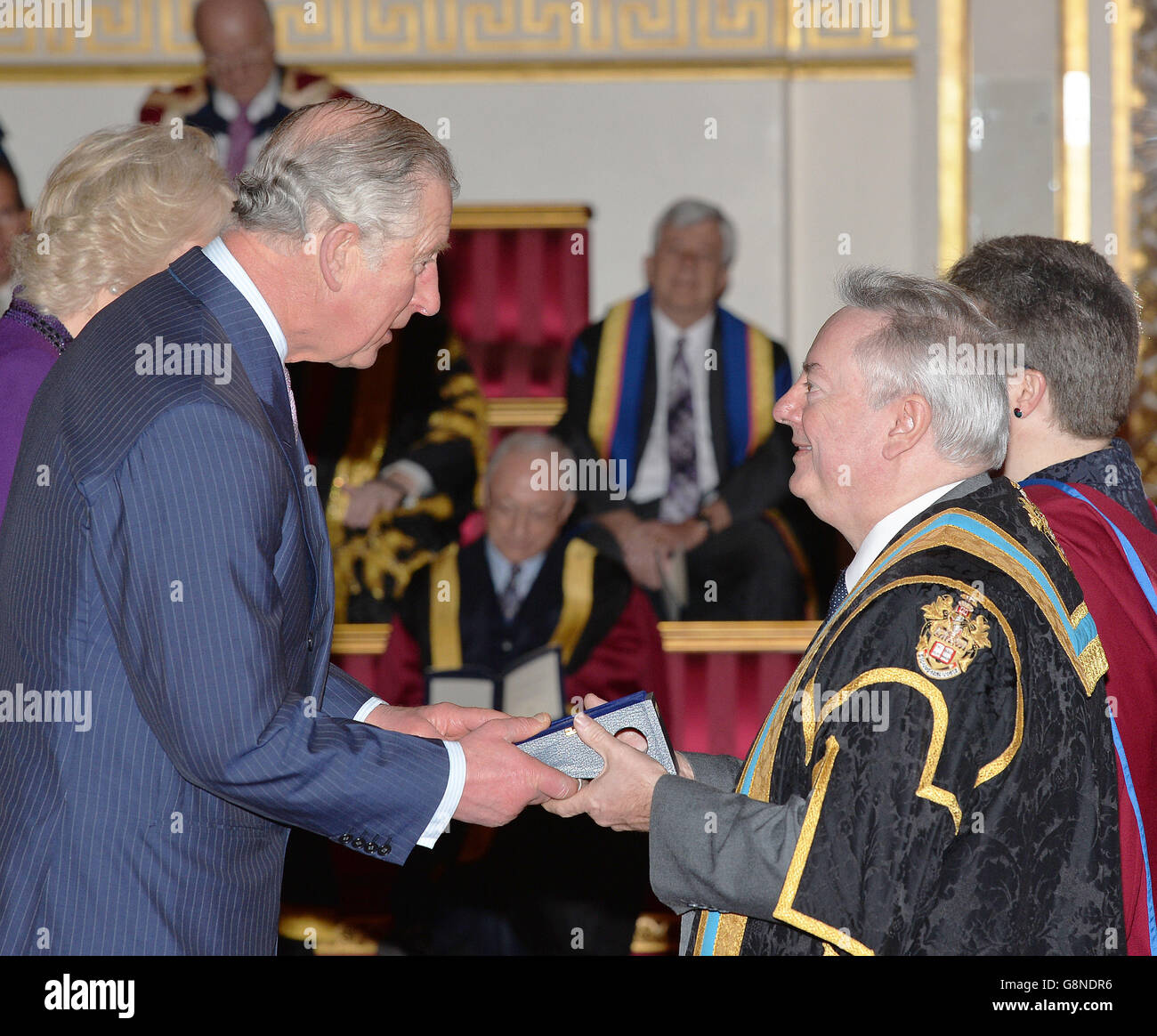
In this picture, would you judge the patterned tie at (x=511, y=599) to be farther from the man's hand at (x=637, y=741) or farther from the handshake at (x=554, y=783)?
the handshake at (x=554, y=783)

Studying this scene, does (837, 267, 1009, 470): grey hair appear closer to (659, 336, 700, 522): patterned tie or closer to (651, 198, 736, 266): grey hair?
(659, 336, 700, 522): patterned tie

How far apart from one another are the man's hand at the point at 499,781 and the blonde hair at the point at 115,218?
979 mm

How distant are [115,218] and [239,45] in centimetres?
384

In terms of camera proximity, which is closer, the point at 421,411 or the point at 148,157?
the point at 148,157

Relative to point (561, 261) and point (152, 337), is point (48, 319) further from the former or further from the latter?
point (561, 261)

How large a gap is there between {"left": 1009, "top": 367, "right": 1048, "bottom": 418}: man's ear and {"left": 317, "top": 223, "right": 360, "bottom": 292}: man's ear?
41.1 inches

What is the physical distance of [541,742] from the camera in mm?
1982

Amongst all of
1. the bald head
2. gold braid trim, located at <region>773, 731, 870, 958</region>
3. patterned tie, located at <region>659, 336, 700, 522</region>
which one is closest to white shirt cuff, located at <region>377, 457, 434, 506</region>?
patterned tie, located at <region>659, 336, 700, 522</region>

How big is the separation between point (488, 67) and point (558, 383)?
1.37 metres

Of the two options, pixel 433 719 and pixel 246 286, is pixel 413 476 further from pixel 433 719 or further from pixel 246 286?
pixel 246 286

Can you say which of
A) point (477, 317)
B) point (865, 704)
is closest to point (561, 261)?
point (477, 317)

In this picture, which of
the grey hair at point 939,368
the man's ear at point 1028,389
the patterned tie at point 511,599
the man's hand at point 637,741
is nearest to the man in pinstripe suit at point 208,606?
the man's hand at point 637,741

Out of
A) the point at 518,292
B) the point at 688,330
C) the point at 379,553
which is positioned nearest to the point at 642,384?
the point at 688,330

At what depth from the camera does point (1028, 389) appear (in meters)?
2.22
